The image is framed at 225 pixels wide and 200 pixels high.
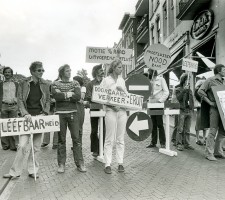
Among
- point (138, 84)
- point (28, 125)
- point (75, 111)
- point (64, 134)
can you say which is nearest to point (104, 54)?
point (138, 84)

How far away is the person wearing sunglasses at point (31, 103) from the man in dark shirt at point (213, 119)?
3586 millimetres

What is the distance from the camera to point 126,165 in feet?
23.6

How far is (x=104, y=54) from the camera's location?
8055 millimetres

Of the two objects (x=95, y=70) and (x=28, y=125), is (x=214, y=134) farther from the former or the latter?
(x=28, y=125)

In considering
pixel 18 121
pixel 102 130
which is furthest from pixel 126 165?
pixel 18 121

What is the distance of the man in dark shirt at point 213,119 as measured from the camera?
25.7 feet

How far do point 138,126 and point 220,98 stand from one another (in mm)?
1889

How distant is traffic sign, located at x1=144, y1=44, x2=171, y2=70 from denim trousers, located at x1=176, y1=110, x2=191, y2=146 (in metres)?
1.57

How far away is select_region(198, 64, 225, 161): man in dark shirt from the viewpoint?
7.83 m

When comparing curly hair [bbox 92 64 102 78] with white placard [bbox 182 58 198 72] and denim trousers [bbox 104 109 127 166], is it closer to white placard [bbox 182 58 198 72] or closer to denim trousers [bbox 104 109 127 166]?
denim trousers [bbox 104 109 127 166]

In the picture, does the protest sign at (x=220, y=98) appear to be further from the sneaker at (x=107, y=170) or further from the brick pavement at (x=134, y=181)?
the sneaker at (x=107, y=170)

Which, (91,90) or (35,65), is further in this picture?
(91,90)

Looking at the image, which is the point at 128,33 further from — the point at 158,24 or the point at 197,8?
the point at 197,8

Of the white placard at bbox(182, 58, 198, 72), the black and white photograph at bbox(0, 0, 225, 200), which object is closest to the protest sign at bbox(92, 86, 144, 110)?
the black and white photograph at bbox(0, 0, 225, 200)
